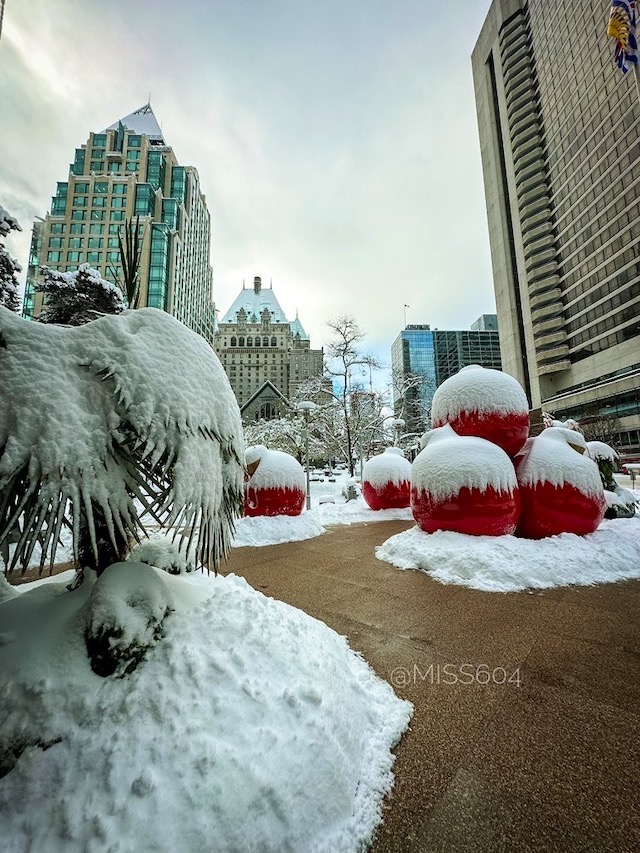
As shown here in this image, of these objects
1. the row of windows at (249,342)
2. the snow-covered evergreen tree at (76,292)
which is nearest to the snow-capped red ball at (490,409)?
the snow-covered evergreen tree at (76,292)

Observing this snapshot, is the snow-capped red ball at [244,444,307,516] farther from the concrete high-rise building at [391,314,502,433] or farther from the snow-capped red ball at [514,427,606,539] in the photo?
the concrete high-rise building at [391,314,502,433]

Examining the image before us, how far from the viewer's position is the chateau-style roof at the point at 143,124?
238 feet

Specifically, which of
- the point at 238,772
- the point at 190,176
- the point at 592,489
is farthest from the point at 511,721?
the point at 190,176

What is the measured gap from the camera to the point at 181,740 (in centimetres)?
138

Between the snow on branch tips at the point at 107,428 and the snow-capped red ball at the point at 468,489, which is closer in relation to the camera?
the snow on branch tips at the point at 107,428

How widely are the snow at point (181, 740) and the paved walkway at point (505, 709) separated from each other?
23cm

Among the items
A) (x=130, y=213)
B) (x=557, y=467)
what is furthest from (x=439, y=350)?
(x=557, y=467)

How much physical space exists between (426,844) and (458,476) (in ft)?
13.0

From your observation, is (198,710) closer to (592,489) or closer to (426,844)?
(426,844)

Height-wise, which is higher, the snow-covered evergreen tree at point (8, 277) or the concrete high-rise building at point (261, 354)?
the concrete high-rise building at point (261, 354)

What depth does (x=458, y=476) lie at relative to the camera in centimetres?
491

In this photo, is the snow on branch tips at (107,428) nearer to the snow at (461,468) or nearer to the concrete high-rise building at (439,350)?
the snow at (461,468)

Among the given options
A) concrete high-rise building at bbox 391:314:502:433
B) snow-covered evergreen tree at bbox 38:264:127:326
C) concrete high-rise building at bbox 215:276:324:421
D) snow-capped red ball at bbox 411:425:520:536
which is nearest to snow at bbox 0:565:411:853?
snow-capped red ball at bbox 411:425:520:536

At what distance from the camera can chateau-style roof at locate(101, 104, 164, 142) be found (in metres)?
72.6
